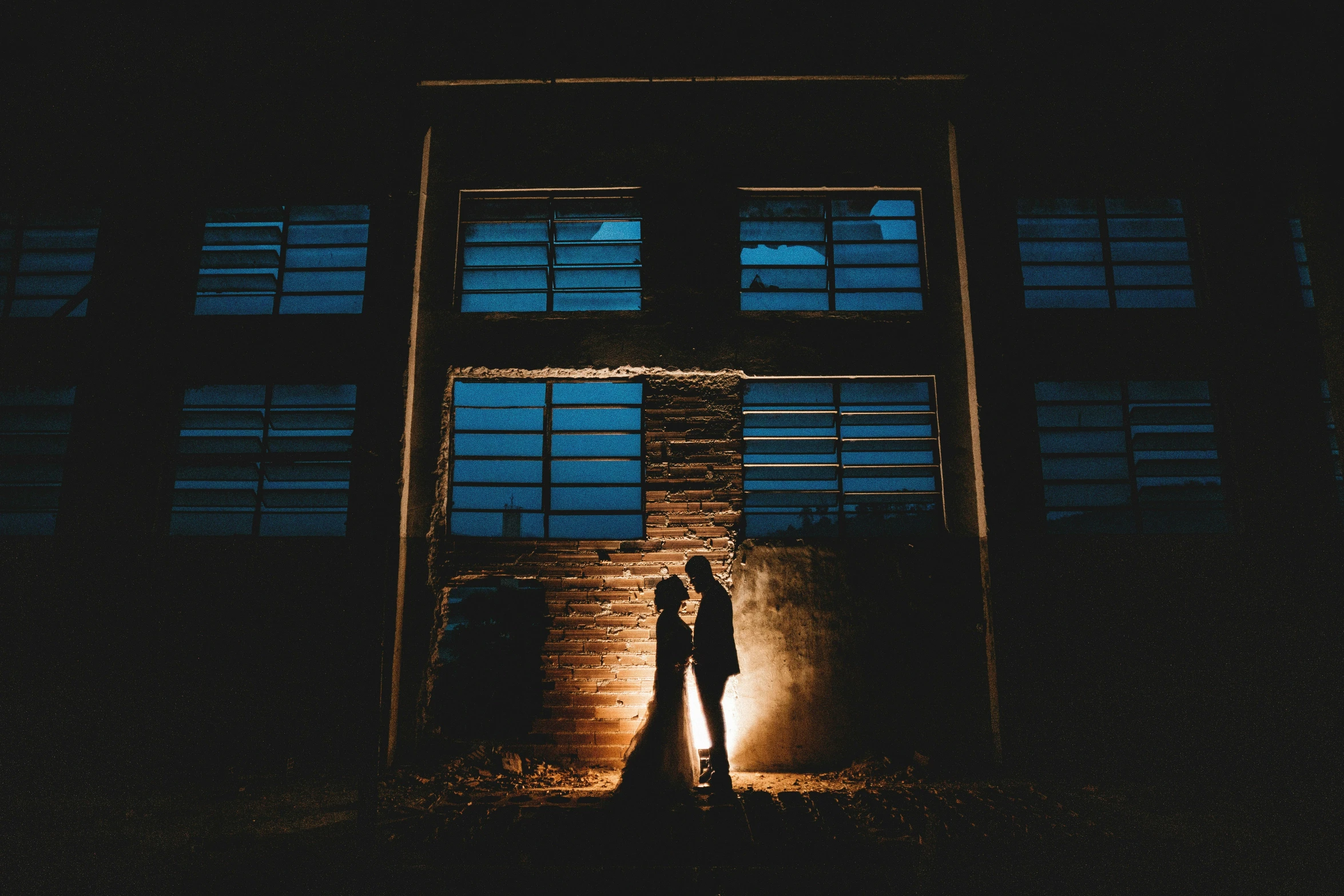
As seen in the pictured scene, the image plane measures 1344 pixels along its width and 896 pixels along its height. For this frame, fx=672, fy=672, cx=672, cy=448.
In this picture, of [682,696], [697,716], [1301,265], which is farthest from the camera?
[1301,265]

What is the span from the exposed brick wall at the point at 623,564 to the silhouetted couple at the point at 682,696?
941mm

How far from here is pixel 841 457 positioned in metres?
7.13

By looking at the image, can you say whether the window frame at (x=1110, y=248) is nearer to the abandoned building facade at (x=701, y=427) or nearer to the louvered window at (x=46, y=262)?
the abandoned building facade at (x=701, y=427)

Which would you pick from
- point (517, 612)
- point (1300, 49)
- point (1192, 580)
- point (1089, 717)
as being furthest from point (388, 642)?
point (1300, 49)

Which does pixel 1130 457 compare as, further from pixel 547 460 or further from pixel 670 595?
pixel 547 460

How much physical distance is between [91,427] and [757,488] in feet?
23.6

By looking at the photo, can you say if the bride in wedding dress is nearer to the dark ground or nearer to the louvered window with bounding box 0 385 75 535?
the dark ground

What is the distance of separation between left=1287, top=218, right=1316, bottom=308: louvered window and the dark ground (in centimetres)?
517

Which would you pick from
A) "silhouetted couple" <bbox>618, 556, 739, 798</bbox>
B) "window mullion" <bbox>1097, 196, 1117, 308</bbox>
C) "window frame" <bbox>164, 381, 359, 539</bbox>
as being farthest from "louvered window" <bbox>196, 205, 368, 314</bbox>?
"window mullion" <bbox>1097, 196, 1117, 308</bbox>

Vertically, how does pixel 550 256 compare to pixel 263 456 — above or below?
above

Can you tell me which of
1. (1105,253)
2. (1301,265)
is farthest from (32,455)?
(1301,265)

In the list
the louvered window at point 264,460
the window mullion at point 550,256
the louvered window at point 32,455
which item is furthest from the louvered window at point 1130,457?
the louvered window at point 32,455

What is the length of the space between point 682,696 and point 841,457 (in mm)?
3027

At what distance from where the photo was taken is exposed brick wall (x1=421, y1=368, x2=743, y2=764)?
661 cm
